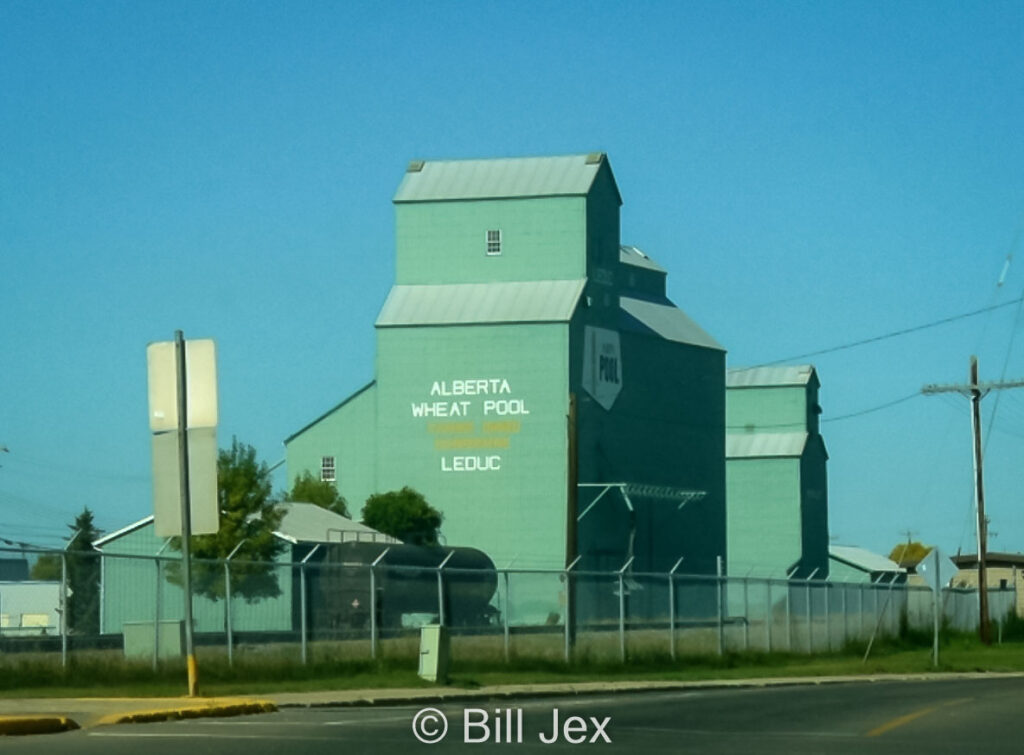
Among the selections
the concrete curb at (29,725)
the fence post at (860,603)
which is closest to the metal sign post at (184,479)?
the concrete curb at (29,725)

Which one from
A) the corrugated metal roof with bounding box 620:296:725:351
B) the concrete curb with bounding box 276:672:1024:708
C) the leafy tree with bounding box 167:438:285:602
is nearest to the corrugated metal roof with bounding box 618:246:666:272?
the corrugated metal roof with bounding box 620:296:725:351

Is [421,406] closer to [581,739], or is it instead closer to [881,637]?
[881,637]

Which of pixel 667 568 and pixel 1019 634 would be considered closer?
pixel 1019 634

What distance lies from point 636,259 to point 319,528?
3673 centimetres

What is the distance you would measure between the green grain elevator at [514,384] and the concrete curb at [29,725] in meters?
62.6

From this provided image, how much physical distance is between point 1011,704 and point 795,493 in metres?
81.9

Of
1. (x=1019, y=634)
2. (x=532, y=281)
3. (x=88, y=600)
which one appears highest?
(x=532, y=281)

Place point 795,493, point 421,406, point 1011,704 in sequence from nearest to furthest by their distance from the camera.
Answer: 1. point 1011,704
2. point 421,406
3. point 795,493

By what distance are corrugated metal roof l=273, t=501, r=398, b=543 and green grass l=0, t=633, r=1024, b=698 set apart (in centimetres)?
2830

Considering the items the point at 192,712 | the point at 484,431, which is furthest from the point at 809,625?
the point at 484,431

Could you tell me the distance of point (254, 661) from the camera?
29.3 meters

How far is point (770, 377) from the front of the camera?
11169 centimetres

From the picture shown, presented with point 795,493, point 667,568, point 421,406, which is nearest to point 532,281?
point 421,406

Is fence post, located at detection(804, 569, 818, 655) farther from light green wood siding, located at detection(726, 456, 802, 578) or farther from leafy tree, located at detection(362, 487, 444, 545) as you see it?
light green wood siding, located at detection(726, 456, 802, 578)
